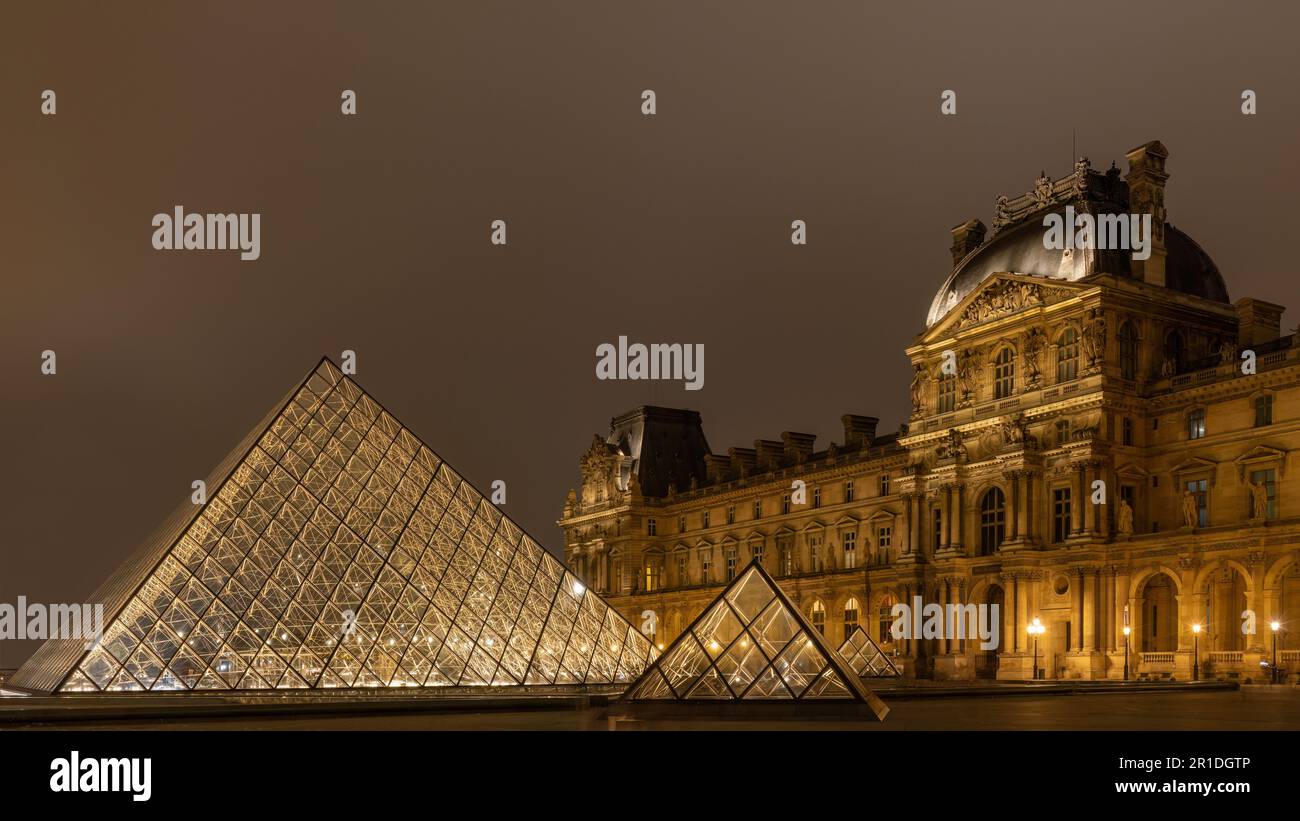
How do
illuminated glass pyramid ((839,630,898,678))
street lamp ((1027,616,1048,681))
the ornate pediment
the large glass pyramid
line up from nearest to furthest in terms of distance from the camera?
the large glass pyramid
illuminated glass pyramid ((839,630,898,678))
street lamp ((1027,616,1048,681))
the ornate pediment

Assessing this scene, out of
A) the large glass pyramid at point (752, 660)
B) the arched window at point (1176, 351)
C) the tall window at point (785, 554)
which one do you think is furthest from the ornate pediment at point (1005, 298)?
the large glass pyramid at point (752, 660)

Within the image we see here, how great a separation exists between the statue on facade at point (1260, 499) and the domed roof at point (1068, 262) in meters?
8.02

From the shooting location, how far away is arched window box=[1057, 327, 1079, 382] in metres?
43.5

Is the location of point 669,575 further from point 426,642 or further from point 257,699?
point 257,699

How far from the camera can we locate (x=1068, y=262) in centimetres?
4434

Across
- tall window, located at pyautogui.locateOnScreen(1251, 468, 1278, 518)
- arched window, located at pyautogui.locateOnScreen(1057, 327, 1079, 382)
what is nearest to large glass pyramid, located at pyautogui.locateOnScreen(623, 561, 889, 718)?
tall window, located at pyautogui.locateOnScreen(1251, 468, 1278, 518)

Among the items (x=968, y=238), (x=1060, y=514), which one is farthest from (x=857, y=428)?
(x=1060, y=514)

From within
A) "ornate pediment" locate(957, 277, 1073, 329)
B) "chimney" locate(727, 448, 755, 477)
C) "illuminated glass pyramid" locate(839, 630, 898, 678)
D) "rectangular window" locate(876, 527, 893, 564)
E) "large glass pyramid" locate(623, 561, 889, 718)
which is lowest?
"illuminated glass pyramid" locate(839, 630, 898, 678)

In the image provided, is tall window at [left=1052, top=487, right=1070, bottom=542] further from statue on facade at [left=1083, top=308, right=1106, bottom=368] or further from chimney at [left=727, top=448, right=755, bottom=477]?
chimney at [left=727, top=448, right=755, bottom=477]

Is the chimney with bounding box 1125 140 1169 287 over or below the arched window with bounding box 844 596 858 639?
over

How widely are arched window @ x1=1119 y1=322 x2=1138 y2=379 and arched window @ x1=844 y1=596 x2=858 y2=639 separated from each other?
15540 millimetres

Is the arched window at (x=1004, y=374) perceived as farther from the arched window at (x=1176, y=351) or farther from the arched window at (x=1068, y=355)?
the arched window at (x=1176, y=351)

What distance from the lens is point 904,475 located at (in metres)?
50.0
